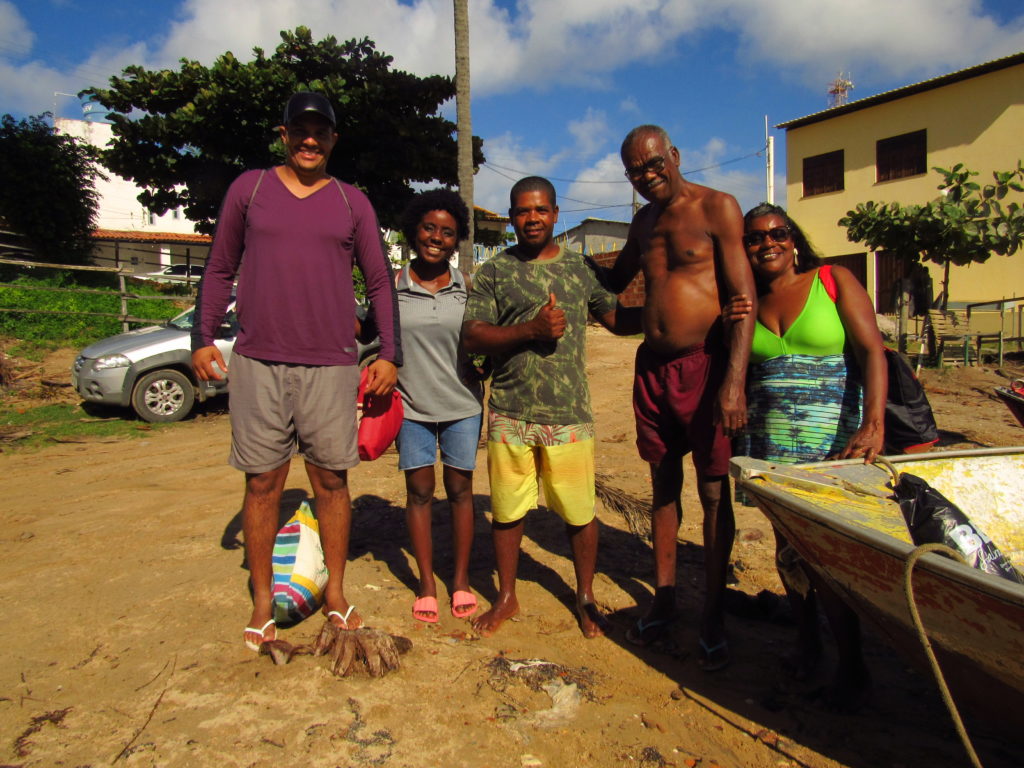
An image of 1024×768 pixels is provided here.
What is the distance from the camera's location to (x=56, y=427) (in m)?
7.56

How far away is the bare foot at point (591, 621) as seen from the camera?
288 cm

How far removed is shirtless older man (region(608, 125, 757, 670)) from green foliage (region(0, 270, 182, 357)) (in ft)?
36.1

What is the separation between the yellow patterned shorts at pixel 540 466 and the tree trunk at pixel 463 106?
23.8 ft

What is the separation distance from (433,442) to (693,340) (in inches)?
45.6

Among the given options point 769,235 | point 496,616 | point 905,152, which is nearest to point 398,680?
point 496,616

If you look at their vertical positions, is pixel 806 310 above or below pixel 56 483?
above

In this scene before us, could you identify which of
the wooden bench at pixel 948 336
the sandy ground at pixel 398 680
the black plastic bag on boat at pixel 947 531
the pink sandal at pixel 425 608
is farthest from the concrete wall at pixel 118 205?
the black plastic bag on boat at pixel 947 531

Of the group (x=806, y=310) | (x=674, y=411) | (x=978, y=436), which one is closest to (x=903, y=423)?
(x=806, y=310)

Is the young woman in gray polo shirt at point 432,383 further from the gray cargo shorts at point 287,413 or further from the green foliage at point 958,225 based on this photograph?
the green foliage at point 958,225

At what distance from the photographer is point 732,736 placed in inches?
87.4

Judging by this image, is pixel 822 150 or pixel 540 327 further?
pixel 822 150

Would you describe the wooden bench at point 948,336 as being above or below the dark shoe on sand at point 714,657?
above

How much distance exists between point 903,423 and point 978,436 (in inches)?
193

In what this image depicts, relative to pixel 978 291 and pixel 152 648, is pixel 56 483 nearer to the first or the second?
pixel 152 648
